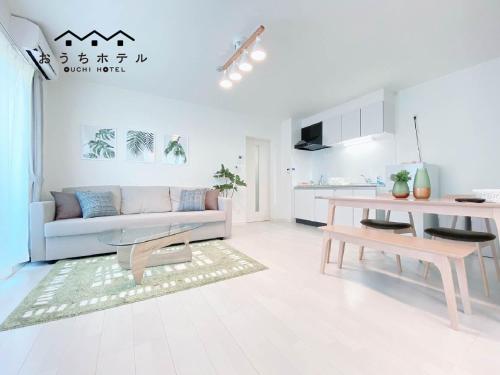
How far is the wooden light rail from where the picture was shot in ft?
6.81

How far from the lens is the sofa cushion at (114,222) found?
226cm

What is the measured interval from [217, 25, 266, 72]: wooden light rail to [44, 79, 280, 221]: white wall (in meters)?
1.57

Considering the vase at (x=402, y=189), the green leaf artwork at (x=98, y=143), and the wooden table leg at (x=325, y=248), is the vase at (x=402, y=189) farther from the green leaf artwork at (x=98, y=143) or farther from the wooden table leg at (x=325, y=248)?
the green leaf artwork at (x=98, y=143)

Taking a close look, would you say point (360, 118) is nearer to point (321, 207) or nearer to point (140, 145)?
point (321, 207)

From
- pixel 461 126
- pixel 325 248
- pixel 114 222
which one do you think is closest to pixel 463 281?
pixel 325 248

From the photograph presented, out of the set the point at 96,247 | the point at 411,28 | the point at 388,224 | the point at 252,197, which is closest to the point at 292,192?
the point at 252,197

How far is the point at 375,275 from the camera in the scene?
78.3 inches

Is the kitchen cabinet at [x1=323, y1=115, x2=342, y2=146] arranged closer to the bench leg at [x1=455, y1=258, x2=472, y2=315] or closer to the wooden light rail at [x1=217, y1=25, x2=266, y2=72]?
the wooden light rail at [x1=217, y1=25, x2=266, y2=72]

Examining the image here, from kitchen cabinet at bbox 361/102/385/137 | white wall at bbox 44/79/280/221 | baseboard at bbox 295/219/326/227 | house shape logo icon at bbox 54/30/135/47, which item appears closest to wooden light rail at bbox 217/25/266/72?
house shape logo icon at bbox 54/30/135/47

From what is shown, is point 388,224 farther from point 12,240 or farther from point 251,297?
point 12,240

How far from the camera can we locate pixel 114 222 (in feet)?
8.22

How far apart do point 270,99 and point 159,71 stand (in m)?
1.94

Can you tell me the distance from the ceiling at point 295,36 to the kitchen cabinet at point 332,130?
87 cm

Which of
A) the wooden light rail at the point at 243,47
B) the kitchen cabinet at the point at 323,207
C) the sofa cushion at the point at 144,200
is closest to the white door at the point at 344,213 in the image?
the kitchen cabinet at the point at 323,207
